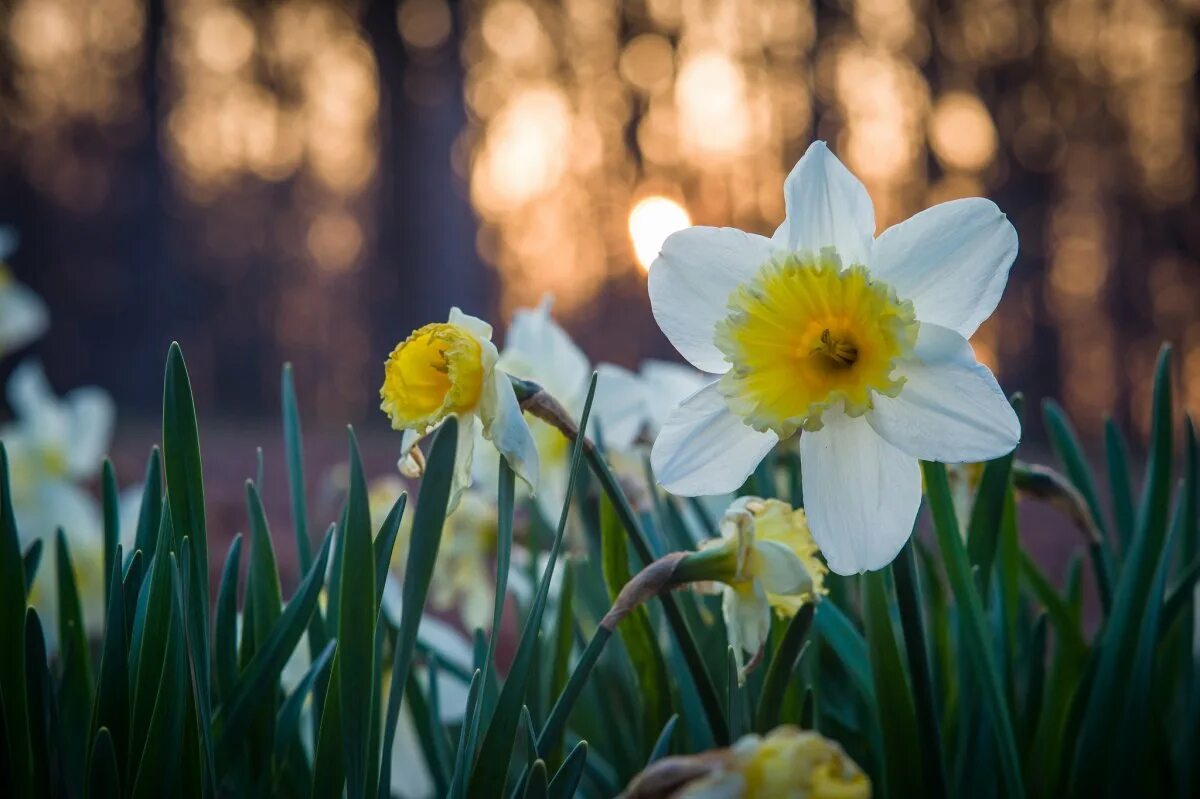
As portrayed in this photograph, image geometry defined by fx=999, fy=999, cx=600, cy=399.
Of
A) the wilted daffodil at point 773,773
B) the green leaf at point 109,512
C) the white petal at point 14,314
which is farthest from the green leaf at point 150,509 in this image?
the white petal at point 14,314

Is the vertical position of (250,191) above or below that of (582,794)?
above

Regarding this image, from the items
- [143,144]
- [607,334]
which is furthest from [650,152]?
[143,144]

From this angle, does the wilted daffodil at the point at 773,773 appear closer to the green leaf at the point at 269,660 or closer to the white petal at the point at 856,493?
the white petal at the point at 856,493

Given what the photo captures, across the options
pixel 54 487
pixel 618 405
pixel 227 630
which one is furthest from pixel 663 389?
pixel 54 487

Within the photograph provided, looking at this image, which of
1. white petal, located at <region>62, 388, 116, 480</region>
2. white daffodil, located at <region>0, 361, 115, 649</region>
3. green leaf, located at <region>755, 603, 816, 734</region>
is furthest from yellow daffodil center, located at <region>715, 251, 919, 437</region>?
white petal, located at <region>62, 388, 116, 480</region>

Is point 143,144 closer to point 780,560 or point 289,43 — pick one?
point 289,43

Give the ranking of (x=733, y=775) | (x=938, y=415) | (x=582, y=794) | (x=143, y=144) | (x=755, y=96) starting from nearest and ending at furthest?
(x=733, y=775), (x=938, y=415), (x=582, y=794), (x=755, y=96), (x=143, y=144)

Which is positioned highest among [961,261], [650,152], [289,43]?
A: [289,43]

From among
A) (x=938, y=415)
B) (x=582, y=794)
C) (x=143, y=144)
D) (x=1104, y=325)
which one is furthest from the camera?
(x=143, y=144)
